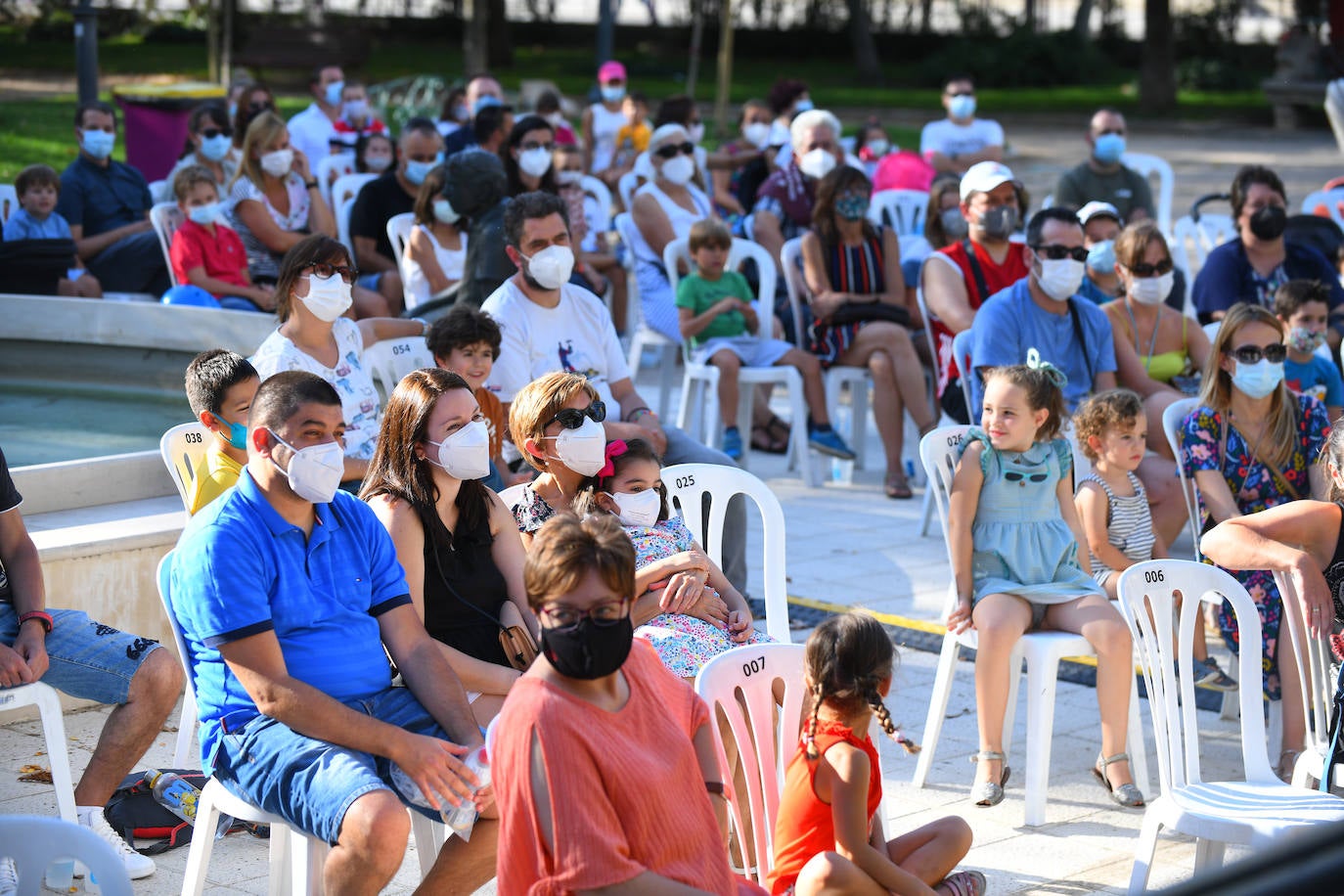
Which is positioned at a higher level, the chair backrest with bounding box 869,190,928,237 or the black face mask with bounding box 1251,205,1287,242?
the black face mask with bounding box 1251,205,1287,242

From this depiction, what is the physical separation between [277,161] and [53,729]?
5.73 meters

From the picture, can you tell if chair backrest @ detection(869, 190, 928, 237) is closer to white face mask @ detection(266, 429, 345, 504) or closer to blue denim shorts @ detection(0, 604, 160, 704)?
blue denim shorts @ detection(0, 604, 160, 704)

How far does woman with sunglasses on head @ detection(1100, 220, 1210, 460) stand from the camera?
22.9 feet

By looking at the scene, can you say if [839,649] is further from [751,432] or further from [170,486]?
[751,432]

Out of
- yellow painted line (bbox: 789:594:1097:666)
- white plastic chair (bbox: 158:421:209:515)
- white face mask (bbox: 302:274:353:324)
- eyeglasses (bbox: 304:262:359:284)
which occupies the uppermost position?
eyeglasses (bbox: 304:262:359:284)

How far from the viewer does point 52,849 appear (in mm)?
2461

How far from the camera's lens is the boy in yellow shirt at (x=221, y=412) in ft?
14.5

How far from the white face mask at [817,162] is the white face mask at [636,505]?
6.04 meters

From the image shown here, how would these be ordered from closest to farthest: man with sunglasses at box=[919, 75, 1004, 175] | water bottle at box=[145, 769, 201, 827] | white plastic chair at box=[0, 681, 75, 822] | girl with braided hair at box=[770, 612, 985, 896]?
girl with braided hair at box=[770, 612, 985, 896]
white plastic chair at box=[0, 681, 75, 822]
water bottle at box=[145, 769, 201, 827]
man with sunglasses at box=[919, 75, 1004, 175]

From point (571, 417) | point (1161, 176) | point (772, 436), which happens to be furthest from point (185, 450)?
point (1161, 176)

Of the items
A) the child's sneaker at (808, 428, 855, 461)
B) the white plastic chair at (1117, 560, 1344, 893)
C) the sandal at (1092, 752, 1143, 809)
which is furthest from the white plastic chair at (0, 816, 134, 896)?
the child's sneaker at (808, 428, 855, 461)

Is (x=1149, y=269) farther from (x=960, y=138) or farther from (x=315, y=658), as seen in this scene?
(x=960, y=138)

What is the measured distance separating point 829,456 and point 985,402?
371 cm

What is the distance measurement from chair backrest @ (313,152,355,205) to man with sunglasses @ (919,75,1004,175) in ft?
14.4
